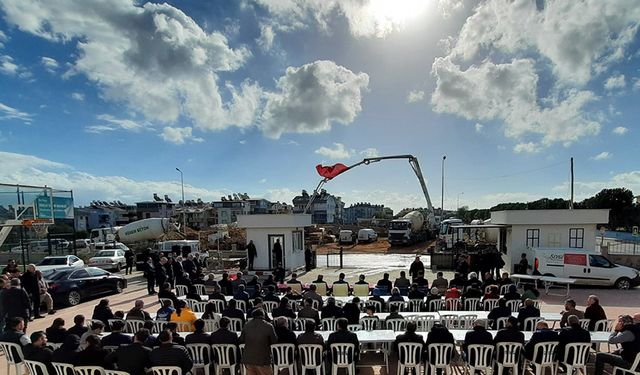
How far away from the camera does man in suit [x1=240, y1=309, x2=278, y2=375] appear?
5609 mm

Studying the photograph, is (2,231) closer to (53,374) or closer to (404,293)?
(53,374)

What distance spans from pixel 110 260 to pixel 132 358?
17.8 m

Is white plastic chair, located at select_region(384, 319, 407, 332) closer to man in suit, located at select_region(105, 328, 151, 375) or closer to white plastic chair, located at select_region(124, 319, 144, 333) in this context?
man in suit, located at select_region(105, 328, 151, 375)

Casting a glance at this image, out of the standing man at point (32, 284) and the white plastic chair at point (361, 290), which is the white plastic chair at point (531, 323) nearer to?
the white plastic chair at point (361, 290)

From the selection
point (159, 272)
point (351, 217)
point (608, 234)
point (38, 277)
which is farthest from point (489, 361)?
point (351, 217)

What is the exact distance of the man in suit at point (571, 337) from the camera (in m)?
5.60

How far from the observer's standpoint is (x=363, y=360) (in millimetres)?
6379

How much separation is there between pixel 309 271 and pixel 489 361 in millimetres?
14801

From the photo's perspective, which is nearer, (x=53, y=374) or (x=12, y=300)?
(x=53, y=374)

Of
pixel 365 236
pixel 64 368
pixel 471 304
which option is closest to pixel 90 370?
pixel 64 368

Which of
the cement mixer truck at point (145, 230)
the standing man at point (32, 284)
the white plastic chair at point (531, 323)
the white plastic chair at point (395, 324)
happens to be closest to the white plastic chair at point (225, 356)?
the white plastic chair at point (395, 324)

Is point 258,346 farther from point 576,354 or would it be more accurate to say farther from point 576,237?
point 576,237

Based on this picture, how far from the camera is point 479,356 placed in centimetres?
562

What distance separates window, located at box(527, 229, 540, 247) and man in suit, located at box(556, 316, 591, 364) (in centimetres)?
1209
